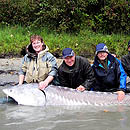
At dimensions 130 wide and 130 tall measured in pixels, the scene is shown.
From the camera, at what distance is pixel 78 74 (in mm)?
6031

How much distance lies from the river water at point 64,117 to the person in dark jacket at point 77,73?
0.65 metres

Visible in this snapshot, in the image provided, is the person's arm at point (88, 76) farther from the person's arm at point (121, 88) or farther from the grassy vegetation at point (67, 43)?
the grassy vegetation at point (67, 43)

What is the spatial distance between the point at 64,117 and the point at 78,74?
132 centimetres

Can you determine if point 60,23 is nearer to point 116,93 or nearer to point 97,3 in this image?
point 97,3

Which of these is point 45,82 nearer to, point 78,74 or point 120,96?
point 78,74

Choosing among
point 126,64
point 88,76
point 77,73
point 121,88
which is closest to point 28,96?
point 77,73

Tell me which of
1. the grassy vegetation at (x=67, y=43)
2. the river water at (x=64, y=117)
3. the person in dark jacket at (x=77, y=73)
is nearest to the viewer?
the river water at (x=64, y=117)

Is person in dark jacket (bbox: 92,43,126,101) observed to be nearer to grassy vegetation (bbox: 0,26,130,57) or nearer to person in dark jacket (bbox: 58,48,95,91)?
person in dark jacket (bbox: 58,48,95,91)

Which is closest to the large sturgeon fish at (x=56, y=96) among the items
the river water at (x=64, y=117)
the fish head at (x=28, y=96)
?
the fish head at (x=28, y=96)

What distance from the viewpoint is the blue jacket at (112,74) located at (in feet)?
19.7

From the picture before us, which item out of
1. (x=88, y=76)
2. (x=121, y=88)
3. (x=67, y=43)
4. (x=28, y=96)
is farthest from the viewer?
(x=67, y=43)

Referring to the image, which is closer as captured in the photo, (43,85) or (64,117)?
(64,117)

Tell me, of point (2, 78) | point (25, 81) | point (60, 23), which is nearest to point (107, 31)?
point (60, 23)

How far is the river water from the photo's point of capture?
14.6 ft
